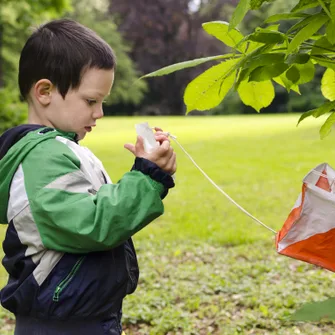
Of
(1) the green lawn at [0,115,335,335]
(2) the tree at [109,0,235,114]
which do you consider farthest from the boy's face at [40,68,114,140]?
(2) the tree at [109,0,235,114]

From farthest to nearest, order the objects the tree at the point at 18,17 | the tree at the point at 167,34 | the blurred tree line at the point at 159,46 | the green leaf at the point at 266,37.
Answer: the tree at the point at 167,34 < the blurred tree line at the point at 159,46 < the tree at the point at 18,17 < the green leaf at the point at 266,37

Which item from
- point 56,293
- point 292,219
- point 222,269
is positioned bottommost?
point 222,269

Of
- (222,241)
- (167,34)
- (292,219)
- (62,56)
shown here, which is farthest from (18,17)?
(167,34)

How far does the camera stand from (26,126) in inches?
57.2

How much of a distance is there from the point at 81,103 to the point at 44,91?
11cm

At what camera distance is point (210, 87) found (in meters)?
1.19

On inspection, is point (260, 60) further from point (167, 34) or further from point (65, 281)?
point (167, 34)

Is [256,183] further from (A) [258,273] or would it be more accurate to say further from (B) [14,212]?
(B) [14,212]

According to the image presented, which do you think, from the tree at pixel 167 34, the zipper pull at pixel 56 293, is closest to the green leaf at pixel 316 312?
the zipper pull at pixel 56 293

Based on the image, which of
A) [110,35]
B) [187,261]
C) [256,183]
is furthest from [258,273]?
[110,35]

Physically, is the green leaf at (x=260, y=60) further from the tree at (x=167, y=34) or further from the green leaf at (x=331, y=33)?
the tree at (x=167, y=34)

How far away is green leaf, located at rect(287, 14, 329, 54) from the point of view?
940mm

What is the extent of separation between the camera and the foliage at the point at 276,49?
0.95 meters

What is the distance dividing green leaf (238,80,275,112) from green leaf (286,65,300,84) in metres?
0.15
